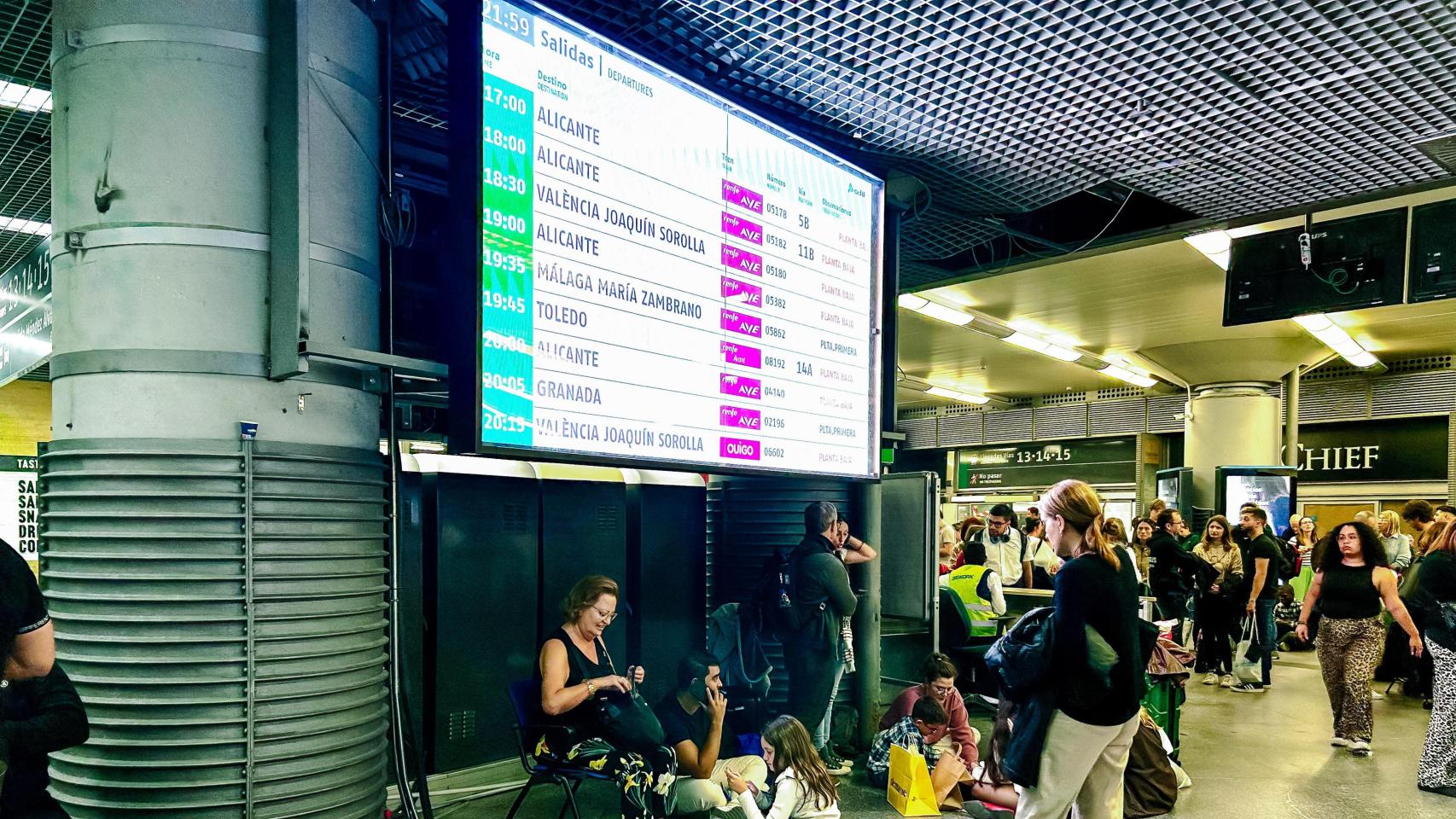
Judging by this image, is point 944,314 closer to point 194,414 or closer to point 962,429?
point 194,414

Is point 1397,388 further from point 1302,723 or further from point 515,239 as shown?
point 515,239

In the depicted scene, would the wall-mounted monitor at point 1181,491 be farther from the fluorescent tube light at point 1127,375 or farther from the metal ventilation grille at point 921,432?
the metal ventilation grille at point 921,432

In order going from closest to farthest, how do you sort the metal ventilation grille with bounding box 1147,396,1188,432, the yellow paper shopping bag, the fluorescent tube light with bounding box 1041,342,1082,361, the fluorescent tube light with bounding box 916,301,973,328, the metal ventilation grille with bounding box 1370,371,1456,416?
the yellow paper shopping bag, the fluorescent tube light with bounding box 916,301,973,328, the fluorescent tube light with bounding box 1041,342,1082,361, the metal ventilation grille with bounding box 1370,371,1456,416, the metal ventilation grille with bounding box 1147,396,1188,432

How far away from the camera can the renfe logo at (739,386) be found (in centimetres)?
378

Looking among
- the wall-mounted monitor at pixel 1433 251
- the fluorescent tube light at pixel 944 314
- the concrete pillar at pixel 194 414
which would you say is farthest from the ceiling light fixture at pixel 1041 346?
the concrete pillar at pixel 194 414

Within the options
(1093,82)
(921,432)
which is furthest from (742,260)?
(921,432)

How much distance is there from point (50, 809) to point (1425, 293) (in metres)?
6.52

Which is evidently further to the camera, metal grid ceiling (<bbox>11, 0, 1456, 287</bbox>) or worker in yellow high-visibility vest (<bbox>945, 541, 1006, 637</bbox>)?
worker in yellow high-visibility vest (<bbox>945, 541, 1006, 637</bbox>)

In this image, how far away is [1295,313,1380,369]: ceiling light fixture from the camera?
1104 cm

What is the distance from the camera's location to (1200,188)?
5.26 m

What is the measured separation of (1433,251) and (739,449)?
4323 millimetres

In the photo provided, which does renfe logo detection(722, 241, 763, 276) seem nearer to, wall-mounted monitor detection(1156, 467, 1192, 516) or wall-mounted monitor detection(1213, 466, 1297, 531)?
wall-mounted monitor detection(1213, 466, 1297, 531)

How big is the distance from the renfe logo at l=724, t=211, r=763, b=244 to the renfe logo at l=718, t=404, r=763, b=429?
0.72 meters

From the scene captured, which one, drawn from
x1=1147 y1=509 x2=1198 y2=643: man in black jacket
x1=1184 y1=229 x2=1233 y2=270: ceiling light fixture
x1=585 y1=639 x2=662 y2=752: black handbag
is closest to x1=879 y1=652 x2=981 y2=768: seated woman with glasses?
x1=585 y1=639 x2=662 y2=752: black handbag
